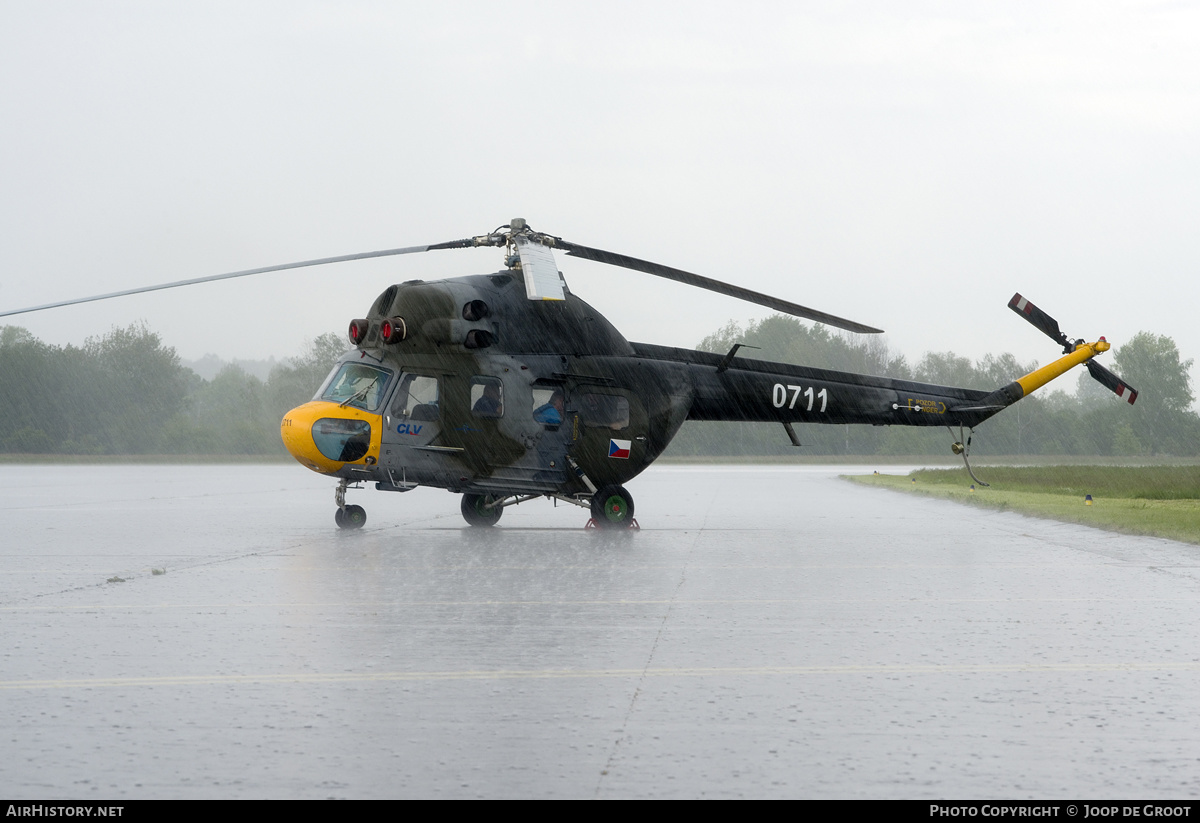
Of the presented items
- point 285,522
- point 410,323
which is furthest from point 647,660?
point 285,522

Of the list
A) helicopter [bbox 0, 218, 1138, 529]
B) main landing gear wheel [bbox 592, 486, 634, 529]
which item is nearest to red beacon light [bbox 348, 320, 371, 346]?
helicopter [bbox 0, 218, 1138, 529]

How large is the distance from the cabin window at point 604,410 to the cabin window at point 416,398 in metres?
2.04

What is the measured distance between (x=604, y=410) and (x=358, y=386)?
11.2 feet

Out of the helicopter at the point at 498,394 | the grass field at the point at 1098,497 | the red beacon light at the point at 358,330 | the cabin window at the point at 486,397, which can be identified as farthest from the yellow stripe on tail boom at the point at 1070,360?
the red beacon light at the point at 358,330

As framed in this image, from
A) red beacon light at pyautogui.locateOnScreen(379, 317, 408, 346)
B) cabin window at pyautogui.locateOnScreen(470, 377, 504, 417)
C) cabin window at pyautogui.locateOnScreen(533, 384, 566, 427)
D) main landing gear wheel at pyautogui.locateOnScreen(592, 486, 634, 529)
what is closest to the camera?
red beacon light at pyautogui.locateOnScreen(379, 317, 408, 346)

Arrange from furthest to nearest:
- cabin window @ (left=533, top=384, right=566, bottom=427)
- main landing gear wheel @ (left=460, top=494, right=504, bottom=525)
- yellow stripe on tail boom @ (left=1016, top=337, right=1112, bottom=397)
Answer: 1. yellow stripe on tail boom @ (left=1016, top=337, right=1112, bottom=397)
2. main landing gear wheel @ (left=460, top=494, right=504, bottom=525)
3. cabin window @ (left=533, top=384, right=566, bottom=427)

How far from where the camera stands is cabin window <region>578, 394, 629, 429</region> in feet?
53.8

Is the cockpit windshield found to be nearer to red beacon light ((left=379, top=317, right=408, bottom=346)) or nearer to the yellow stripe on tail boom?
red beacon light ((left=379, top=317, right=408, bottom=346))

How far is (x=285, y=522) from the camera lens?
18016 mm

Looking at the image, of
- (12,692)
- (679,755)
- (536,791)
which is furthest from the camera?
(12,692)

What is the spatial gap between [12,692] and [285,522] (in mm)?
12659

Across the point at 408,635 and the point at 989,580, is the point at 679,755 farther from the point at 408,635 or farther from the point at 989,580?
the point at 989,580

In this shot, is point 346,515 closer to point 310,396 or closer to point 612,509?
point 612,509

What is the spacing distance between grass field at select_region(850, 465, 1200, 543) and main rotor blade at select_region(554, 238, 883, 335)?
4824mm
